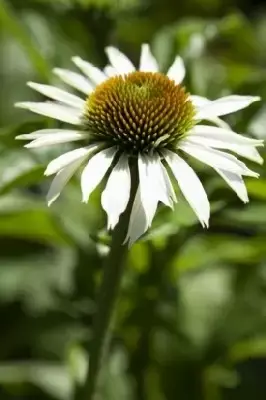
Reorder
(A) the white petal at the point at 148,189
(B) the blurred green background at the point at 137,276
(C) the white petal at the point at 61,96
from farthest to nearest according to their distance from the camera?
(B) the blurred green background at the point at 137,276 → (C) the white petal at the point at 61,96 → (A) the white petal at the point at 148,189

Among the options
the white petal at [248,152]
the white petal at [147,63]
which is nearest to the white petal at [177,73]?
the white petal at [147,63]

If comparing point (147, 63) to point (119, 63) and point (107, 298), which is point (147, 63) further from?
point (107, 298)

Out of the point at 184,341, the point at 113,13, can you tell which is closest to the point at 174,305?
the point at 184,341

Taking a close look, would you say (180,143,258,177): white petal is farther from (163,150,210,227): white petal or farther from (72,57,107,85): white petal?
(72,57,107,85): white petal

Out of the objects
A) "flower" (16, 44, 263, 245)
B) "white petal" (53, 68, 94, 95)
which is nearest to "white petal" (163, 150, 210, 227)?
"flower" (16, 44, 263, 245)

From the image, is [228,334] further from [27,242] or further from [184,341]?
[27,242]

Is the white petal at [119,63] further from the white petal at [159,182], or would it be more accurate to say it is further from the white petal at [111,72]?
the white petal at [159,182]
